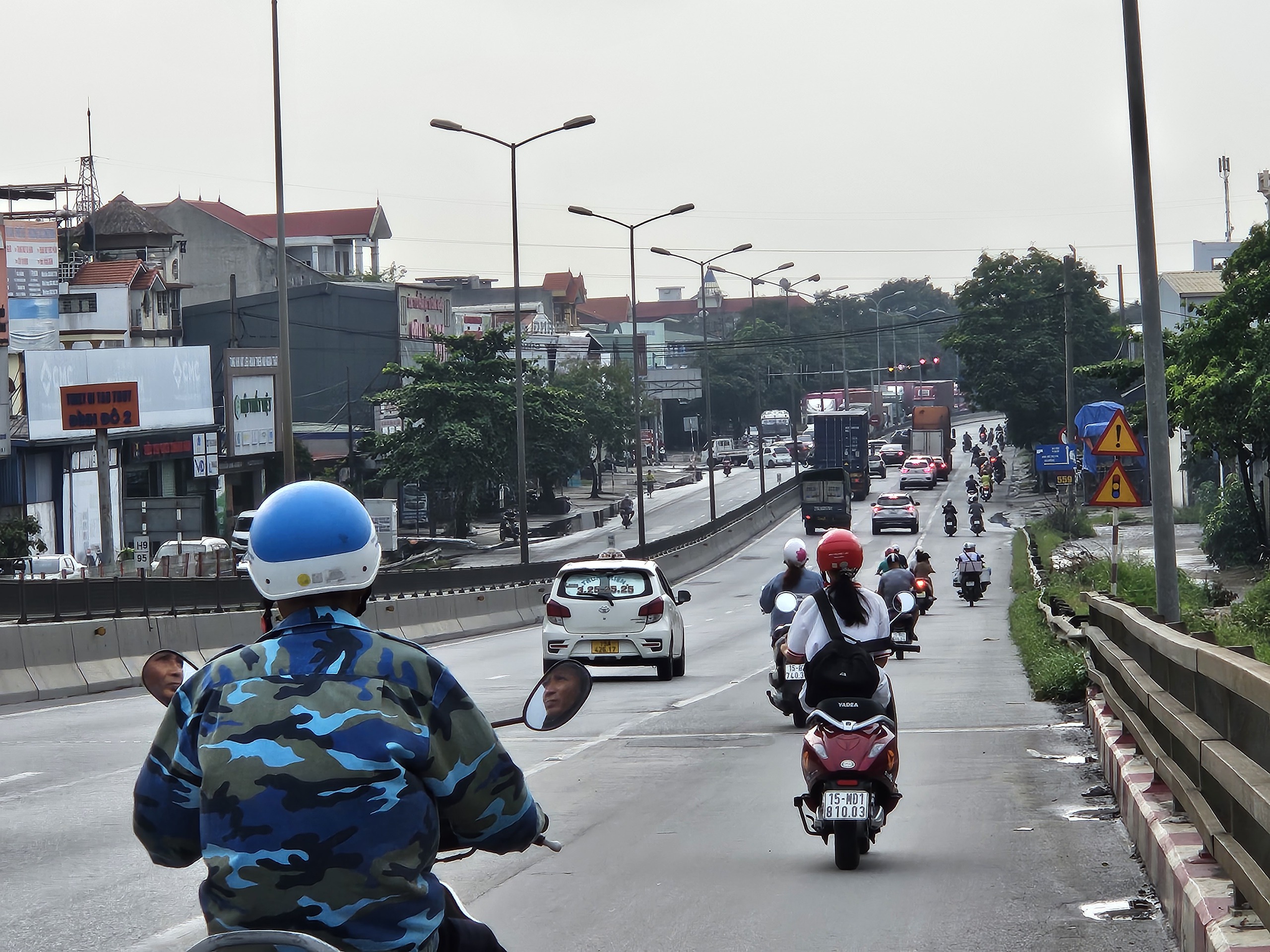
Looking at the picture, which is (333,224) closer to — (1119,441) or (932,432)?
(932,432)

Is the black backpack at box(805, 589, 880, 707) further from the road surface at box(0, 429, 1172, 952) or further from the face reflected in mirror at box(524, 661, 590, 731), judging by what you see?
the face reflected in mirror at box(524, 661, 590, 731)

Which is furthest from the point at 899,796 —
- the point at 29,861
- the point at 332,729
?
the point at 332,729

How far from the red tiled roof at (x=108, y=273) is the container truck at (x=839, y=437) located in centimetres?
2954

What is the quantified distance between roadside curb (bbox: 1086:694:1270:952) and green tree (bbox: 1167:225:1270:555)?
2283 cm

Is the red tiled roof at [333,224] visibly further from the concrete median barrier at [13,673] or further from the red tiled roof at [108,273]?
the concrete median barrier at [13,673]

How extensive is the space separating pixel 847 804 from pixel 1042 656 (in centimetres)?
1176

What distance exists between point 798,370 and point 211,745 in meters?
146

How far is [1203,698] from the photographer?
6.98 metres

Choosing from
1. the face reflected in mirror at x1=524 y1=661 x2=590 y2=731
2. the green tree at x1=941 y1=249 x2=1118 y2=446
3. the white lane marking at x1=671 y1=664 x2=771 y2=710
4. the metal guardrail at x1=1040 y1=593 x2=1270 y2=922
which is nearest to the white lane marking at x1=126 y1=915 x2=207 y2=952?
the face reflected in mirror at x1=524 y1=661 x2=590 y2=731

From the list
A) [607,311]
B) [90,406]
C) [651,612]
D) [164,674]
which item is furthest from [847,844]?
[607,311]

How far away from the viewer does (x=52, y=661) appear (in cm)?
1967

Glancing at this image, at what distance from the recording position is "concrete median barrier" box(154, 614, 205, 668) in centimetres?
2231

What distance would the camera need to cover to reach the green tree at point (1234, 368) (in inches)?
1260

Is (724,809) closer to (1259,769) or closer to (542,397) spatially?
(1259,769)
